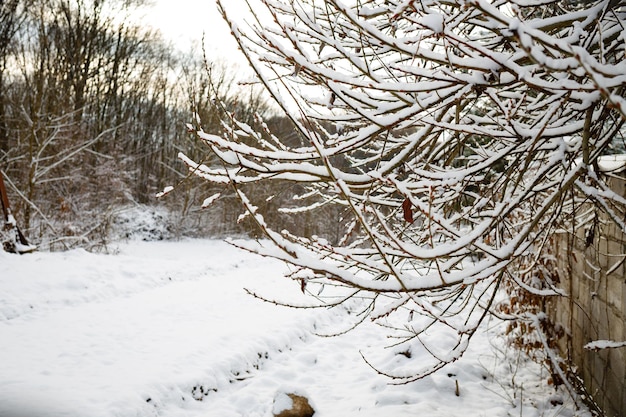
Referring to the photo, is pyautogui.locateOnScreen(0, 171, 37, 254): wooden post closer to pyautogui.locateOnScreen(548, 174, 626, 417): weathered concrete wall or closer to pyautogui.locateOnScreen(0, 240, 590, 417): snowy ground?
pyautogui.locateOnScreen(0, 240, 590, 417): snowy ground

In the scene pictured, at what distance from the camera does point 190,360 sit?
5379 millimetres

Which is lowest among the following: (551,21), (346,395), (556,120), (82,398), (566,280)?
(346,395)

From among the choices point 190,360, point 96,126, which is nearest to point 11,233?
point 190,360

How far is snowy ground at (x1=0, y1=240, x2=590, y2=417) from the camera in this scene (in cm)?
430

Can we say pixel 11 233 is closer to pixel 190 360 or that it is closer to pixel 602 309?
pixel 190 360

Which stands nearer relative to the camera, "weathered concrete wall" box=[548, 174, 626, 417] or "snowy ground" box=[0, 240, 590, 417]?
"weathered concrete wall" box=[548, 174, 626, 417]

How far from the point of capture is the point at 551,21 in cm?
176

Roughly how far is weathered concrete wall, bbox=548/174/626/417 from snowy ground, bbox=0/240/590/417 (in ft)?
1.20

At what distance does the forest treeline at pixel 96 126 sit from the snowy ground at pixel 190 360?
136 inches

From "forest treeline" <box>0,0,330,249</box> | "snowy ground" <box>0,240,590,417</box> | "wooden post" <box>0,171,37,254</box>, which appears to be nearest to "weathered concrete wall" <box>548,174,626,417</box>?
"snowy ground" <box>0,240,590,417</box>

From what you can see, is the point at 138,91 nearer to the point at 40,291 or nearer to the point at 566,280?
the point at 40,291

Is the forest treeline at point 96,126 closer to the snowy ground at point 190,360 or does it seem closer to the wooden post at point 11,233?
the wooden post at point 11,233

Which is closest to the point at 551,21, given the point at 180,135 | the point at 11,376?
the point at 11,376

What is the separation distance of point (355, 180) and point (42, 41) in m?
13.4
